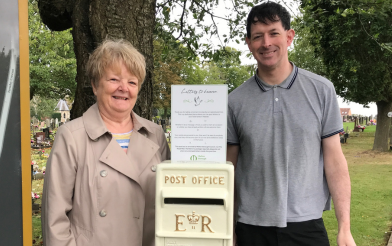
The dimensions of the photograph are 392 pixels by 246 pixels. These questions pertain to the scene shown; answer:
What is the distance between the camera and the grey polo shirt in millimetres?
2004

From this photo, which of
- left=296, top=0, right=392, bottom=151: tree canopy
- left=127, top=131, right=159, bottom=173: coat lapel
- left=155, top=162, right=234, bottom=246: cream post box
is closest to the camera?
left=155, top=162, right=234, bottom=246: cream post box

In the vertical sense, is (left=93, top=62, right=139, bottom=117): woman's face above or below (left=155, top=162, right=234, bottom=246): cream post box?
above

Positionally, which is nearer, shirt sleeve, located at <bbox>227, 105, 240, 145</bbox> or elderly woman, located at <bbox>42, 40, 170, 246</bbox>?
elderly woman, located at <bbox>42, 40, 170, 246</bbox>

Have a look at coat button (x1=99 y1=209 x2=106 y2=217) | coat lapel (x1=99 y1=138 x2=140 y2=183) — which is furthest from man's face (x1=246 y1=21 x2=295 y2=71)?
coat button (x1=99 y1=209 x2=106 y2=217)

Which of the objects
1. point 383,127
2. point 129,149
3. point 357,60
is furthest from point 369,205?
point 383,127

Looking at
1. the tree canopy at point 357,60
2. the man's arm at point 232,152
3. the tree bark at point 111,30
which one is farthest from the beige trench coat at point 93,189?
the tree canopy at point 357,60

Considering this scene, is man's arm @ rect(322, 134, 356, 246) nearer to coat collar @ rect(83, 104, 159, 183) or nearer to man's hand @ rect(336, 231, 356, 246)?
man's hand @ rect(336, 231, 356, 246)

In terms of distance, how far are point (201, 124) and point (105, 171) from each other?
57 cm

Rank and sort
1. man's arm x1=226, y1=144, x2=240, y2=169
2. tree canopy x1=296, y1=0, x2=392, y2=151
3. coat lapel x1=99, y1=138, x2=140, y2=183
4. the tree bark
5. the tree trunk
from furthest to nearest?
1. the tree trunk
2. tree canopy x1=296, y1=0, x2=392, y2=151
3. the tree bark
4. man's arm x1=226, y1=144, x2=240, y2=169
5. coat lapel x1=99, y1=138, x2=140, y2=183

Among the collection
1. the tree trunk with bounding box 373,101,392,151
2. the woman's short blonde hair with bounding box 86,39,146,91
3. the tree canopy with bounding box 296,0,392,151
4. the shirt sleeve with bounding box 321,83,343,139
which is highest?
the tree canopy with bounding box 296,0,392,151

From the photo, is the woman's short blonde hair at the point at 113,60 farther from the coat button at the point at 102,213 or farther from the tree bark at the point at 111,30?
the tree bark at the point at 111,30

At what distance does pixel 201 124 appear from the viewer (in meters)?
1.81

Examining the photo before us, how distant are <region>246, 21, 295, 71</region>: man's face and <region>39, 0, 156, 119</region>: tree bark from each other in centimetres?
113

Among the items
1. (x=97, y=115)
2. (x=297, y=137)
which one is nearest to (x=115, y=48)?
(x=97, y=115)
